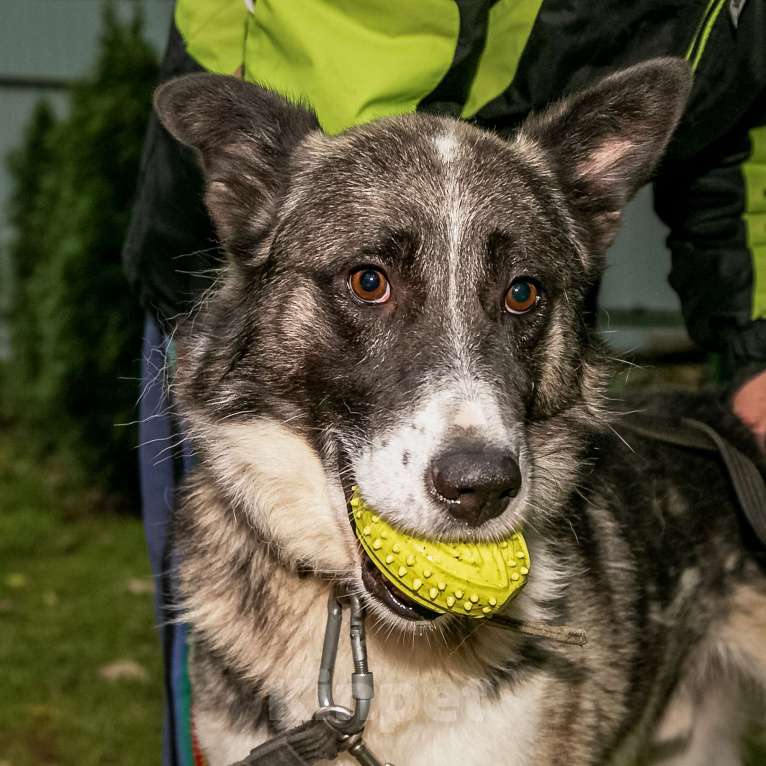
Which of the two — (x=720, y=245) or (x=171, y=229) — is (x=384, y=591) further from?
(x=720, y=245)

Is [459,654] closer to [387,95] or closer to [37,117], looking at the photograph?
[387,95]

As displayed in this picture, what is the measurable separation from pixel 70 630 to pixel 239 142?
3.79 meters

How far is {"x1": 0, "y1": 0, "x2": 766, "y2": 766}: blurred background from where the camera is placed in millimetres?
5199

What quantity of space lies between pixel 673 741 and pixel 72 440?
4510mm

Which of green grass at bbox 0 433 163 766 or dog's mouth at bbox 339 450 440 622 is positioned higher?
dog's mouth at bbox 339 450 440 622

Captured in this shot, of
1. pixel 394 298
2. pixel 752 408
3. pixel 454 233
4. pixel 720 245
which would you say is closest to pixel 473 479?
pixel 394 298

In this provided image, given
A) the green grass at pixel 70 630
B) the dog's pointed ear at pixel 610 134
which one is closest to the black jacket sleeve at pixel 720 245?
the dog's pointed ear at pixel 610 134

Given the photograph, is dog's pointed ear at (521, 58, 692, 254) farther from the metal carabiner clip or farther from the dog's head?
the metal carabiner clip

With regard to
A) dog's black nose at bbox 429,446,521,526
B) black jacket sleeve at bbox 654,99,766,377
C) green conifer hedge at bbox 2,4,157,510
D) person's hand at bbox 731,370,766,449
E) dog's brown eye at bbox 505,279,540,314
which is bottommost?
green conifer hedge at bbox 2,4,157,510

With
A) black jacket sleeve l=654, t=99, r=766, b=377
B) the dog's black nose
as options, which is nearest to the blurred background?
black jacket sleeve l=654, t=99, r=766, b=377

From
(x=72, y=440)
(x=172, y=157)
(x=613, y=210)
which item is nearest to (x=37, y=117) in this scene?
(x=72, y=440)

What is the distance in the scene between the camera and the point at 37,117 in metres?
8.65

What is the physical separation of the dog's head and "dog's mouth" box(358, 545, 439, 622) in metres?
0.11

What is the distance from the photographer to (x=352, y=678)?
265 cm
